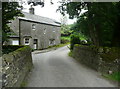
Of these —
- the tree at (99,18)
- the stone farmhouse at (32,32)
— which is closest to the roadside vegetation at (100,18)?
the tree at (99,18)

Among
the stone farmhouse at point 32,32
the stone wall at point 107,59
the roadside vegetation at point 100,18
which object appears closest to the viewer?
the stone wall at point 107,59

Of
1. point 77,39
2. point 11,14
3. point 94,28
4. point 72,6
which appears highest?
point 72,6

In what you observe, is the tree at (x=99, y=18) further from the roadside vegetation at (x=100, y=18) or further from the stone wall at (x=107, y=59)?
the stone wall at (x=107, y=59)

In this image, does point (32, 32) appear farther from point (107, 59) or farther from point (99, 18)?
point (107, 59)

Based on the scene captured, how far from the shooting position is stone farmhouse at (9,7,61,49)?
2511 cm

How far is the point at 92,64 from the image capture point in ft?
34.1

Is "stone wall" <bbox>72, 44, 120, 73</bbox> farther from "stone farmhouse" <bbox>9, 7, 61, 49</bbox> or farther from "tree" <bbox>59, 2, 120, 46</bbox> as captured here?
"stone farmhouse" <bbox>9, 7, 61, 49</bbox>

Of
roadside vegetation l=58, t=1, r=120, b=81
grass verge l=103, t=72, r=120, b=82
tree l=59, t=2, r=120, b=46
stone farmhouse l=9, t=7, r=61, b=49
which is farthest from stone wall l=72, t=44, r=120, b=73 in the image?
stone farmhouse l=9, t=7, r=61, b=49

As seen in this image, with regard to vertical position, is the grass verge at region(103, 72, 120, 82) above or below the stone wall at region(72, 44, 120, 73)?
below

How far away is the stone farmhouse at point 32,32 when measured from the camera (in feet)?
82.4

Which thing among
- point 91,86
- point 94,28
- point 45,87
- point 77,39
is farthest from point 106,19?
point 77,39

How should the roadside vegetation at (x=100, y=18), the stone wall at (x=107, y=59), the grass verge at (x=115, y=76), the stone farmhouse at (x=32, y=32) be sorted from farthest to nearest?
the stone farmhouse at (x=32, y=32) < the roadside vegetation at (x=100, y=18) < the stone wall at (x=107, y=59) < the grass verge at (x=115, y=76)

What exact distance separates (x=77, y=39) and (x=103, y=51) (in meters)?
12.0

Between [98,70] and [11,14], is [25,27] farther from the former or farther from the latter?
[98,70]
